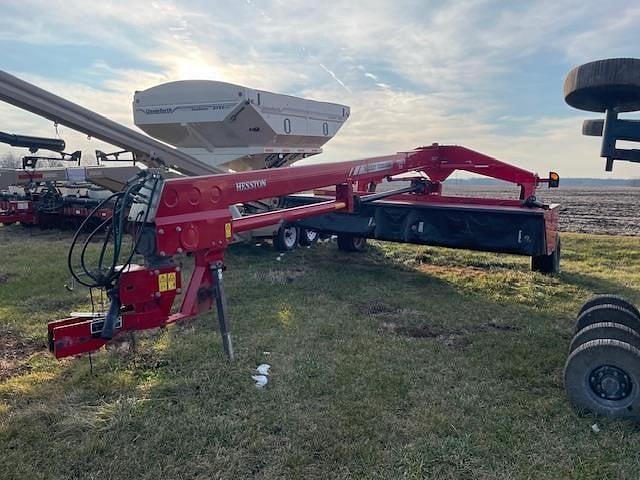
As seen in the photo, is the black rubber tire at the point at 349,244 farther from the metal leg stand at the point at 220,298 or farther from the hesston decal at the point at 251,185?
the metal leg stand at the point at 220,298

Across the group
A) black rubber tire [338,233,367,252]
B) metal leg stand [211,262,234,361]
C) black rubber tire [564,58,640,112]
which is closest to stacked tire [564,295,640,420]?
black rubber tire [564,58,640,112]

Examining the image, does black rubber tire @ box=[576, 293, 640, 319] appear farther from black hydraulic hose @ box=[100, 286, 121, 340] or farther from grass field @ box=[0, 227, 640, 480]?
black hydraulic hose @ box=[100, 286, 121, 340]

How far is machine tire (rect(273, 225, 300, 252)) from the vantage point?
8.61 m

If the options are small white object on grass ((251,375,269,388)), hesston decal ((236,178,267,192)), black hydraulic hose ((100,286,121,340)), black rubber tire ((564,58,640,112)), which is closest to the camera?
black rubber tire ((564,58,640,112))

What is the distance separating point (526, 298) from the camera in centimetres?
586

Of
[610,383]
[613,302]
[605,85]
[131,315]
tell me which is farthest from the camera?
[613,302]

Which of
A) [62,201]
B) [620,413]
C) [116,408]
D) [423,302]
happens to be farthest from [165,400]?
[62,201]

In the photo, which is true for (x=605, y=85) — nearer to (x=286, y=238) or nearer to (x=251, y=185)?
(x=251, y=185)

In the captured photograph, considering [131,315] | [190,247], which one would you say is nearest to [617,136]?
[190,247]

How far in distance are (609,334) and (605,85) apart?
1749 mm

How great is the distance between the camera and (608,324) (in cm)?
346

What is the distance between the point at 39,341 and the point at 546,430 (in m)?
4.10

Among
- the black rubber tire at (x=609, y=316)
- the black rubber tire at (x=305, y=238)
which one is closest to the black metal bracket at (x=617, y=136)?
the black rubber tire at (x=609, y=316)

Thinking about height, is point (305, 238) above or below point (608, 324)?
below
